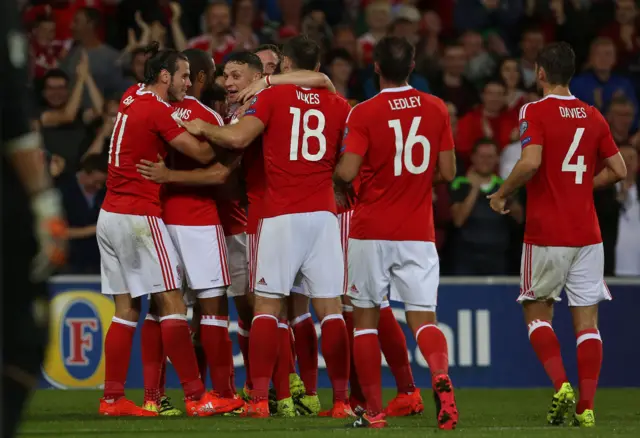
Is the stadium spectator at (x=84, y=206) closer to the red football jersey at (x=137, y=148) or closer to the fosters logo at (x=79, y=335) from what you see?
the fosters logo at (x=79, y=335)

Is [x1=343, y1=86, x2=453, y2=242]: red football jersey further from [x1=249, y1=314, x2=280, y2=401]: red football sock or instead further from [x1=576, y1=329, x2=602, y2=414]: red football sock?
[x1=576, y1=329, x2=602, y2=414]: red football sock

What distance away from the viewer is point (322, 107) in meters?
8.43

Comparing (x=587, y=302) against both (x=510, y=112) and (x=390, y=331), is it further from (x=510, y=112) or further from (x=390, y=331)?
(x=510, y=112)

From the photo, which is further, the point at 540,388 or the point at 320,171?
the point at 540,388

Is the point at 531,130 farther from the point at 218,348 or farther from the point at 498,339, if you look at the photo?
the point at 498,339

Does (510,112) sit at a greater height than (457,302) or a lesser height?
greater

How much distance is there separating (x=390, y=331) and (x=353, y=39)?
659 cm

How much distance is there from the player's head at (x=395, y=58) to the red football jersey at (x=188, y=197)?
1.54 m

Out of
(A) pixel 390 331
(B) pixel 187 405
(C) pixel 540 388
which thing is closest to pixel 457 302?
(C) pixel 540 388

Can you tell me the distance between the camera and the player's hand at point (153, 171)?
8773 millimetres

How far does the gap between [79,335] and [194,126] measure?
12.3ft

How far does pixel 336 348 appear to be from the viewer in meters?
8.59

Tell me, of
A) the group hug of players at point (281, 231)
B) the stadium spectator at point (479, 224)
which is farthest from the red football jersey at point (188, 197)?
the stadium spectator at point (479, 224)

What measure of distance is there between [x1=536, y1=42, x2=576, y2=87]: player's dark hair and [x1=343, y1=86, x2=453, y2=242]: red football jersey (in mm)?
990
